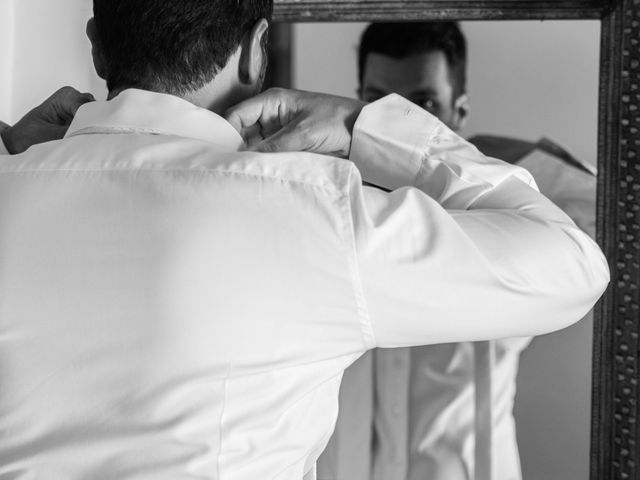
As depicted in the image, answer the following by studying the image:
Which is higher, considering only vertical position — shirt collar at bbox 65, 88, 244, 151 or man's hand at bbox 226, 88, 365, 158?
shirt collar at bbox 65, 88, 244, 151

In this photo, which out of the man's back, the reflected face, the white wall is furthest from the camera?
the white wall

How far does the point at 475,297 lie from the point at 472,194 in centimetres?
14

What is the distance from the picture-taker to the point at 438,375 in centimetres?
112

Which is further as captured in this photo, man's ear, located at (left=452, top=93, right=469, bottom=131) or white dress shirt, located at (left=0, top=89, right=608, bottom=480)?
man's ear, located at (left=452, top=93, right=469, bottom=131)

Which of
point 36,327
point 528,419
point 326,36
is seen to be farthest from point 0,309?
point 528,419

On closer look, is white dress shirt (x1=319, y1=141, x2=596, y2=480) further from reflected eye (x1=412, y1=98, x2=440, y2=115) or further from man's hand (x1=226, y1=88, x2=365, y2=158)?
man's hand (x1=226, y1=88, x2=365, y2=158)

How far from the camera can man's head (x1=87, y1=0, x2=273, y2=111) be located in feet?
2.38

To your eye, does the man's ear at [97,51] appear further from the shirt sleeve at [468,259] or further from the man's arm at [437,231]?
the shirt sleeve at [468,259]

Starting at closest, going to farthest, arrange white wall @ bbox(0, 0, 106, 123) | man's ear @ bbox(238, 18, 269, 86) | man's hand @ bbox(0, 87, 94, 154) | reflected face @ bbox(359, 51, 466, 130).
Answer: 1. man's ear @ bbox(238, 18, 269, 86)
2. man's hand @ bbox(0, 87, 94, 154)
3. reflected face @ bbox(359, 51, 466, 130)
4. white wall @ bbox(0, 0, 106, 123)

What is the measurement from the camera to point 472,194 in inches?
30.3

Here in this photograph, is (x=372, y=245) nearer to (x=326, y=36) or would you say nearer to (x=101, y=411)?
(x=101, y=411)

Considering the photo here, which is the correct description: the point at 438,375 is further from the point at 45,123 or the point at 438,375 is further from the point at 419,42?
the point at 45,123

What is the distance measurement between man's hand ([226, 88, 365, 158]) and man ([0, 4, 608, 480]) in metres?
0.12

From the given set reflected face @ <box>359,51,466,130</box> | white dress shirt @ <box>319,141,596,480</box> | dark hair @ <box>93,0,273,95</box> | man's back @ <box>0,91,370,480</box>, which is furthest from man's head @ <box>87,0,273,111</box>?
white dress shirt @ <box>319,141,596,480</box>
